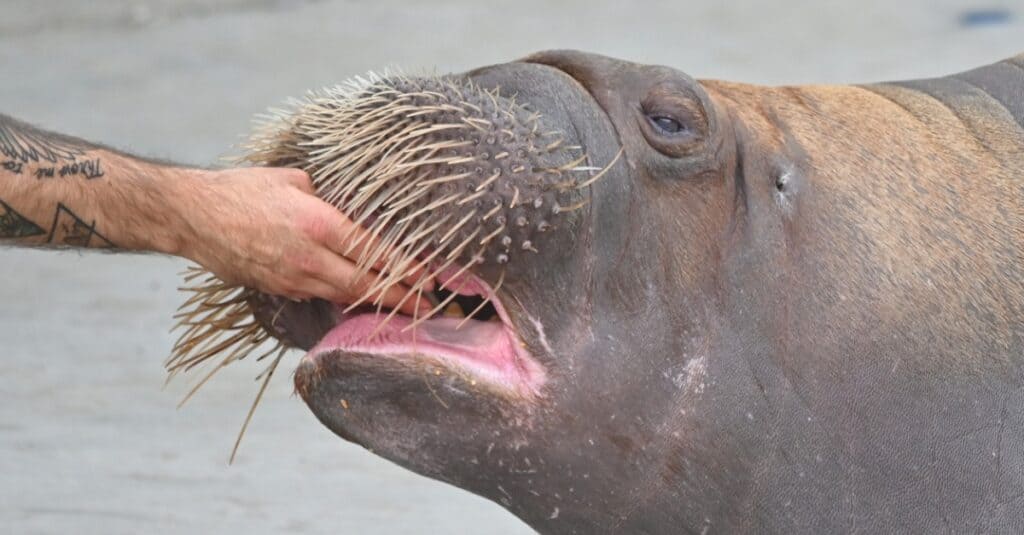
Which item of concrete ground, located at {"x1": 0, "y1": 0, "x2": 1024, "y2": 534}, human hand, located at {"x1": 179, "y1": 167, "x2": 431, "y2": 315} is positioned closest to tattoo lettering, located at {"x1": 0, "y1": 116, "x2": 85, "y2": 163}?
human hand, located at {"x1": 179, "y1": 167, "x2": 431, "y2": 315}

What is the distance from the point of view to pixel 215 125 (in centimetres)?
1003

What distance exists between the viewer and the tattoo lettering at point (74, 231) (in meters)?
4.30

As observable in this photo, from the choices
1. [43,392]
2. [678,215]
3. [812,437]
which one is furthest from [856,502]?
[43,392]

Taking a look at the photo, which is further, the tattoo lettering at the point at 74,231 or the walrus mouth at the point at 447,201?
the tattoo lettering at the point at 74,231

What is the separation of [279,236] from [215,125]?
6.28 metres

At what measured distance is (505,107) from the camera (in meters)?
3.91

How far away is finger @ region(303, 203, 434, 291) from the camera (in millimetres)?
3838

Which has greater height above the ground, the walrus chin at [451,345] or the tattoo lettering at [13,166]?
the tattoo lettering at [13,166]

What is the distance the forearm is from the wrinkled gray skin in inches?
23.5

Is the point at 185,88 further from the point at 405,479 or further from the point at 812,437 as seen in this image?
the point at 812,437

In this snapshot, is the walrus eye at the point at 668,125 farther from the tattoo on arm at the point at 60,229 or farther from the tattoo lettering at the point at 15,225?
the tattoo lettering at the point at 15,225

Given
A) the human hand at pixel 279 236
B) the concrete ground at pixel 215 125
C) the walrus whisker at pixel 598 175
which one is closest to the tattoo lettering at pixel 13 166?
the human hand at pixel 279 236

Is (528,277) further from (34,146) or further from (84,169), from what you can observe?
(34,146)

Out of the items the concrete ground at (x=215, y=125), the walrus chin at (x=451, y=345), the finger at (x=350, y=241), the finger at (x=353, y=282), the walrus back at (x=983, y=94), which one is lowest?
the concrete ground at (x=215, y=125)
